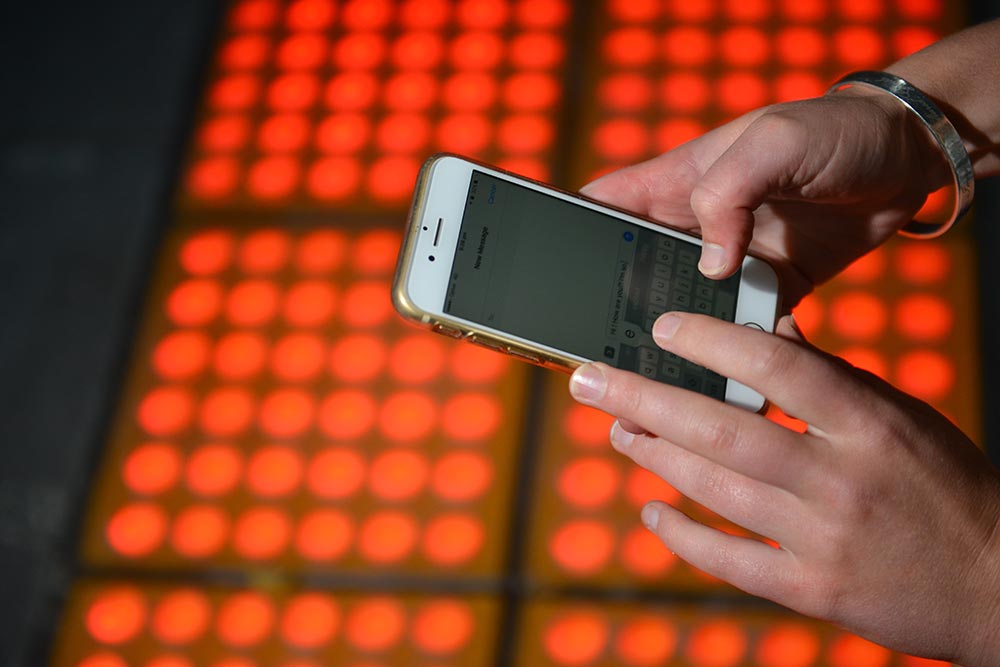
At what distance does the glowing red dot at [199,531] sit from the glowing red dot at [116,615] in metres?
0.09

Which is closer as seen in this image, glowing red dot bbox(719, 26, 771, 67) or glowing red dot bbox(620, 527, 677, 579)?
glowing red dot bbox(620, 527, 677, 579)

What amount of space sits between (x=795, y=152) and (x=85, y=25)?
5.47ft

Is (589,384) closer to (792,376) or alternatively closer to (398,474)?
(792,376)

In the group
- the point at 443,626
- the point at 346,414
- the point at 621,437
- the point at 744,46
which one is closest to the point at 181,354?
the point at 346,414

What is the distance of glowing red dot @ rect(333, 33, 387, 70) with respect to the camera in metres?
1.50

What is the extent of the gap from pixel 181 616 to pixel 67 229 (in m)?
0.86

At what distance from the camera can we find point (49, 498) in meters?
1.31

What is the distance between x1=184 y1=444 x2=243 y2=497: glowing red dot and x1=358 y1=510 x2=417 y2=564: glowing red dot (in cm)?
23

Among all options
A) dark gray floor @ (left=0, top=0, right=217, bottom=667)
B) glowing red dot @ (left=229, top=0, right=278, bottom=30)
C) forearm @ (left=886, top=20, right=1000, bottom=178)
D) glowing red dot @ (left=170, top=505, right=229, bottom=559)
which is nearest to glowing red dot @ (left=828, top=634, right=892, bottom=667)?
forearm @ (left=886, top=20, right=1000, bottom=178)

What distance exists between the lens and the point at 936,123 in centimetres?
83

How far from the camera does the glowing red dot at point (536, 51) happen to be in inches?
57.2

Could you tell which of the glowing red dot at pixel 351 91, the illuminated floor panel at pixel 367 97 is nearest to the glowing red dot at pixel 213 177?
the illuminated floor panel at pixel 367 97

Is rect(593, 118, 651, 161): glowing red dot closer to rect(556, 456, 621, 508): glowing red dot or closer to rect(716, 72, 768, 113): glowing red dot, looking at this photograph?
rect(716, 72, 768, 113): glowing red dot

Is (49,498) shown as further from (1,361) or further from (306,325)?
(306,325)
